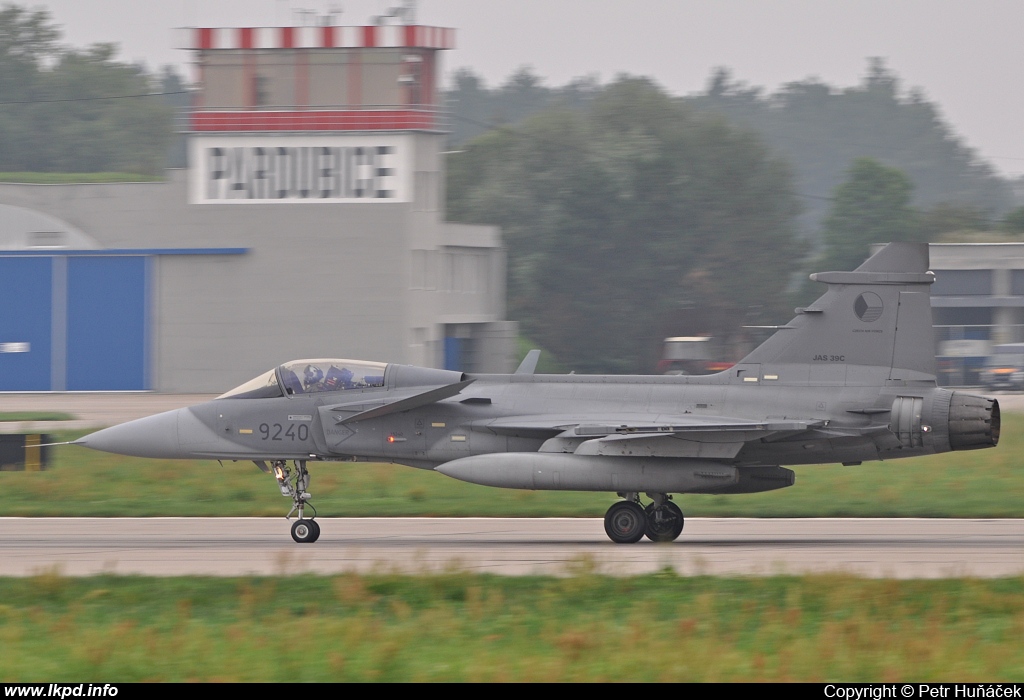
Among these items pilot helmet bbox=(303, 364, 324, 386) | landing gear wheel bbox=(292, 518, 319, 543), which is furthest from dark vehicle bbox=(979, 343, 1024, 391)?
landing gear wheel bbox=(292, 518, 319, 543)

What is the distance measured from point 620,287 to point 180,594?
2429 inches

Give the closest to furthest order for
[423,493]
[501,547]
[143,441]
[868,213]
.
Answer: [501,547] → [143,441] → [423,493] → [868,213]

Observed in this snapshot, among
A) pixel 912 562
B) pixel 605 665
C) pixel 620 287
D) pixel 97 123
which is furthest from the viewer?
pixel 97 123

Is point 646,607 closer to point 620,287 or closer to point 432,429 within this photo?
point 432,429

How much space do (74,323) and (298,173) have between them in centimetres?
981

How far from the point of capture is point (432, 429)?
17.6m

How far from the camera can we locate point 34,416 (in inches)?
1475

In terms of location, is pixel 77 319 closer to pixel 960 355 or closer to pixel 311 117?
pixel 311 117

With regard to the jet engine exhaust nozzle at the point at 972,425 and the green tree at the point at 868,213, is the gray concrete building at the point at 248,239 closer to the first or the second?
the jet engine exhaust nozzle at the point at 972,425

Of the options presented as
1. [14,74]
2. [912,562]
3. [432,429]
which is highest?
[14,74]

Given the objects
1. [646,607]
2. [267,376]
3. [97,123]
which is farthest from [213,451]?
[97,123]

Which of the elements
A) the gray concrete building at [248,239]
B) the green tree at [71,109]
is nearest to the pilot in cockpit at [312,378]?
the gray concrete building at [248,239]

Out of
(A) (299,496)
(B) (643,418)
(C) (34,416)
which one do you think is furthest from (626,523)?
(C) (34,416)

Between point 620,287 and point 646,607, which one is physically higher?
point 620,287
